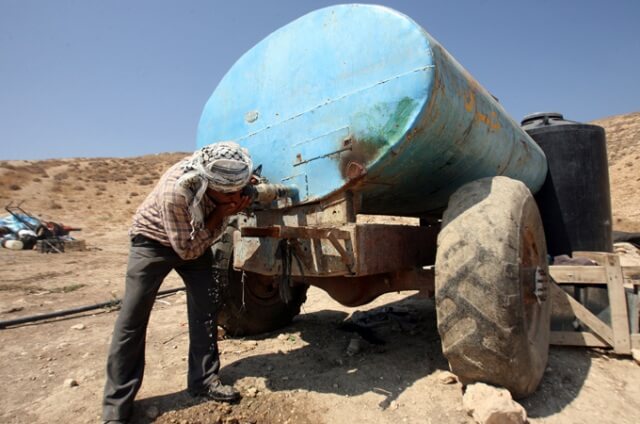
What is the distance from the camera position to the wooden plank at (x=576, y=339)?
2990mm

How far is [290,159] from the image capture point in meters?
2.57

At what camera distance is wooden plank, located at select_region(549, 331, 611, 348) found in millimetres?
2990

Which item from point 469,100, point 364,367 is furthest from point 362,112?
point 364,367

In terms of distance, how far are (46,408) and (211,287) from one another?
1128 mm

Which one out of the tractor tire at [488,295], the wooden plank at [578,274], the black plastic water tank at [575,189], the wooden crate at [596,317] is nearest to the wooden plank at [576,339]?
the wooden crate at [596,317]

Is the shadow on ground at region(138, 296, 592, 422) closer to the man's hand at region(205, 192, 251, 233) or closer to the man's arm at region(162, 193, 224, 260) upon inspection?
the man's arm at region(162, 193, 224, 260)

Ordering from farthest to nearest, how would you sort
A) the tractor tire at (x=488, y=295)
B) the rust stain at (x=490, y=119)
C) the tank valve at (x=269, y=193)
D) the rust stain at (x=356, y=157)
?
the rust stain at (x=490, y=119) → the tank valve at (x=269, y=193) → the rust stain at (x=356, y=157) → the tractor tire at (x=488, y=295)

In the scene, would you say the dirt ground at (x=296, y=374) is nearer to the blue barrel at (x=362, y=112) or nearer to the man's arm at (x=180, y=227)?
the man's arm at (x=180, y=227)

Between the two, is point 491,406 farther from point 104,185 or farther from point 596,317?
point 104,185

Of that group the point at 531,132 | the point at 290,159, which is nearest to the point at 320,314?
the point at 290,159

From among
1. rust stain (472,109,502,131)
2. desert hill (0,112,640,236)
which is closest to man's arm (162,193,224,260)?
rust stain (472,109,502,131)

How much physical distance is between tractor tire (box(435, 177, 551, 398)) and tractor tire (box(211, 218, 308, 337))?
59.1 inches

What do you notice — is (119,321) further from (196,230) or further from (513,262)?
(513,262)

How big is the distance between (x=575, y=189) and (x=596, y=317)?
5.08 feet
